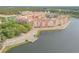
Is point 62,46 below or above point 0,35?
below

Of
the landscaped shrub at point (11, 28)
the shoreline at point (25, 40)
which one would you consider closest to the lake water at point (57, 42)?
the shoreline at point (25, 40)

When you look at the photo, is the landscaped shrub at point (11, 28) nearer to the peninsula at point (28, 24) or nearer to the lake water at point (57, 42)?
the peninsula at point (28, 24)

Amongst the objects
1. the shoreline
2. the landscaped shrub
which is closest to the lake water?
the shoreline

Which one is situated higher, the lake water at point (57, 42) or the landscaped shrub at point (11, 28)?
the landscaped shrub at point (11, 28)

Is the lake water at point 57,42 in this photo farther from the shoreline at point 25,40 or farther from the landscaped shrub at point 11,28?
the landscaped shrub at point 11,28
